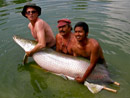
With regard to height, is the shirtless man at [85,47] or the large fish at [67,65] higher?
the shirtless man at [85,47]

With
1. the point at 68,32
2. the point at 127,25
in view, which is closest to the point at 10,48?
the point at 68,32

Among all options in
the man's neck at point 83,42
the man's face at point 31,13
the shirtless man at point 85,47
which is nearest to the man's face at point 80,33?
the shirtless man at point 85,47

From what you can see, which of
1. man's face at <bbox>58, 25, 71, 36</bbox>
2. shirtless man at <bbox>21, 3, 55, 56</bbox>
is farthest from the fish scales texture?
man's face at <bbox>58, 25, 71, 36</bbox>

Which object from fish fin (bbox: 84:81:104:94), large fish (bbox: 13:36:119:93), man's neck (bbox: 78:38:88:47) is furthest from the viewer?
large fish (bbox: 13:36:119:93)

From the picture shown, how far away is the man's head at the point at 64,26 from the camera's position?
3775 millimetres

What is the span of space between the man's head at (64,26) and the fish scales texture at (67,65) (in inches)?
22.5

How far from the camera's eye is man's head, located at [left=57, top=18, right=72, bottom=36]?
12.4 feet

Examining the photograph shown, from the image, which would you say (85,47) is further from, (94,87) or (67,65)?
(94,87)

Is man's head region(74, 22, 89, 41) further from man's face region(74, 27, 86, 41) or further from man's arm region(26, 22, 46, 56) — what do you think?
man's arm region(26, 22, 46, 56)

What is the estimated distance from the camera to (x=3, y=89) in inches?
156

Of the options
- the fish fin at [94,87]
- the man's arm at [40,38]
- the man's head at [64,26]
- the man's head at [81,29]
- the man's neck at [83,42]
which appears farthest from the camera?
Result: the man's arm at [40,38]

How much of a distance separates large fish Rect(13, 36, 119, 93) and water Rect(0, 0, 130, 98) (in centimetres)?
27

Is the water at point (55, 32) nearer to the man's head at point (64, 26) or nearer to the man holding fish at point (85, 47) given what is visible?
the man holding fish at point (85, 47)

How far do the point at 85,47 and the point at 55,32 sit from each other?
339 centimetres
